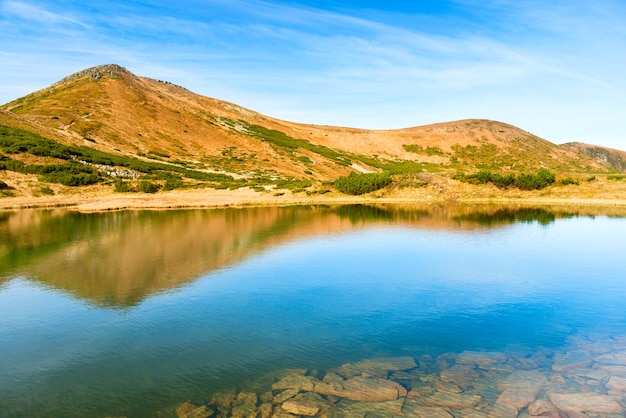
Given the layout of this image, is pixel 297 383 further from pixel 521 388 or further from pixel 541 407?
pixel 541 407

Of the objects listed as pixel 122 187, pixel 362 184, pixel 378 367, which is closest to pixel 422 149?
pixel 362 184

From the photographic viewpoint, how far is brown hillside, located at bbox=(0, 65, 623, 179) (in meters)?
101

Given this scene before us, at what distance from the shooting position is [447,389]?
37.9 ft

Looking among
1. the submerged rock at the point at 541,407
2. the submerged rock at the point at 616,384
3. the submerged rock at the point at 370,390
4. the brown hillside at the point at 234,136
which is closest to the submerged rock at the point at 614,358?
the submerged rock at the point at 616,384

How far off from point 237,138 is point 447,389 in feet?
393

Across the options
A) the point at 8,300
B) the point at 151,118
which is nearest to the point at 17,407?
the point at 8,300

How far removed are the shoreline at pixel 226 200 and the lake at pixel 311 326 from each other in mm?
24559

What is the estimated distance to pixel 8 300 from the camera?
19391 millimetres

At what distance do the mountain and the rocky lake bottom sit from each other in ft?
241

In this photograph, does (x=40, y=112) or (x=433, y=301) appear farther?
(x=40, y=112)

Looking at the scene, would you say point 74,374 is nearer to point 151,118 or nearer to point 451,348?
point 451,348

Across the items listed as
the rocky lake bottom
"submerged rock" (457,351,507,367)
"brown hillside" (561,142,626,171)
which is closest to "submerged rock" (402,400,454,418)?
the rocky lake bottom

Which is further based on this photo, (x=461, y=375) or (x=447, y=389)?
(x=461, y=375)

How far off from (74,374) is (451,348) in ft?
38.0
